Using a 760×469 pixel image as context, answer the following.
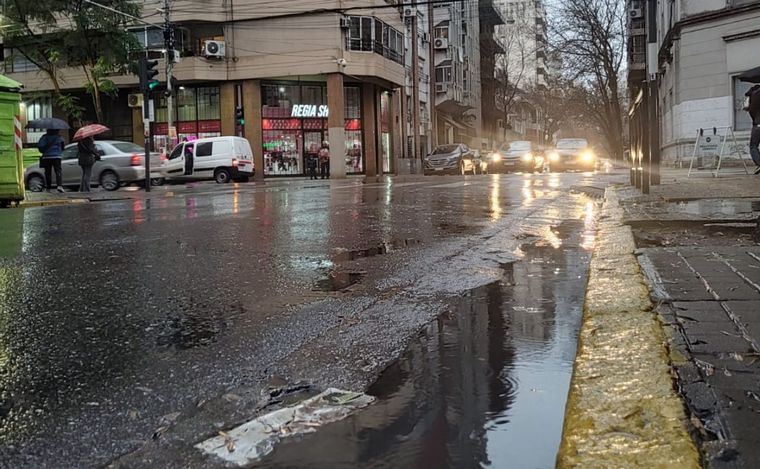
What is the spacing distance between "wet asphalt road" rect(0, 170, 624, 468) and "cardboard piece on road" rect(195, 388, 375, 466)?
8 centimetres

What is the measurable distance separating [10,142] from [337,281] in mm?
10320

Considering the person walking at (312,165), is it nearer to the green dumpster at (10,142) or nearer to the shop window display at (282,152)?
the shop window display at (282,152)

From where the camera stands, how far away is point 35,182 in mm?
21891

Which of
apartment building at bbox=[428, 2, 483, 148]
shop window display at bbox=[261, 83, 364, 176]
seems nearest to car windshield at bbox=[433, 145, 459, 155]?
shop window display at bbox=[261, 83, 364, 176]

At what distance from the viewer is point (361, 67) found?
114ft

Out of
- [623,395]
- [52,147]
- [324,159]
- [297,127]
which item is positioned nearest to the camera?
[623,395]

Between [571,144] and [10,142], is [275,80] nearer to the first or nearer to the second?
[571,144]

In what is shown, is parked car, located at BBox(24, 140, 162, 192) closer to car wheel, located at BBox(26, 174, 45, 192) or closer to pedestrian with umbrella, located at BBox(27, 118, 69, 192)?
car wheel, located at BBox(26, 174, 45, 192)

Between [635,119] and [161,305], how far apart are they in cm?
1045

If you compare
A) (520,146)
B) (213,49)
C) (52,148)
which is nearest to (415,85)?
(520,146)

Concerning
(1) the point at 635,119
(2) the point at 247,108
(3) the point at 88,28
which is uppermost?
(3) the point at 88,28

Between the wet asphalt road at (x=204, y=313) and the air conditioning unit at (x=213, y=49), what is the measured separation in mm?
27206

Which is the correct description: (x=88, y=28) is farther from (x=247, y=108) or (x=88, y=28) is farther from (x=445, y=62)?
(x=445, y=62)

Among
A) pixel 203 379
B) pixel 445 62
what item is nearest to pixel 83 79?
pixel 445 62
